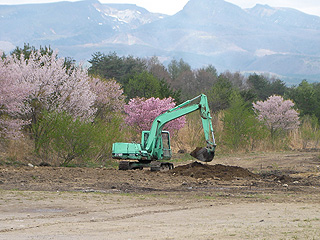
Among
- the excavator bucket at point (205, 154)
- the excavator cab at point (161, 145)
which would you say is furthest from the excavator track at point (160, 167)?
the excavator bucket at point (205, 154)

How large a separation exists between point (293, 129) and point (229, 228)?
121 ft

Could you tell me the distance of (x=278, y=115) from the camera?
44.7 meters

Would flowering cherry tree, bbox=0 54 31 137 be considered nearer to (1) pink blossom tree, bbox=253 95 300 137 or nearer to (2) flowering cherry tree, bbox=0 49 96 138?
(2) flowering cherry tree, bbox=0 49 96 138

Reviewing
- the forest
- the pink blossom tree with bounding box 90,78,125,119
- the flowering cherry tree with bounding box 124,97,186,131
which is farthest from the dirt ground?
the pink blossom tree with bounding box 90,78,125,119

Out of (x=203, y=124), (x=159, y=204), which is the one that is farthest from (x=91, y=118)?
(x=159, y=204)

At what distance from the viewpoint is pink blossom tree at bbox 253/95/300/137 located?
4438 cm

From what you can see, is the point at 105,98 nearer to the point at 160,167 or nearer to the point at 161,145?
the point at 161,145

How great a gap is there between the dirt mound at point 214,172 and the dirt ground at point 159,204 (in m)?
0.04

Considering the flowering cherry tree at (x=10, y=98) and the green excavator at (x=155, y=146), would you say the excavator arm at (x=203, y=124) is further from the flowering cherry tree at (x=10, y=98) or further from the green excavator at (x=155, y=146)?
the flowering cherry tree at (x=10, y=98)

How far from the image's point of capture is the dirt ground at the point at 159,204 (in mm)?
8977

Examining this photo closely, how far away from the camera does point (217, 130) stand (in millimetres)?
38594

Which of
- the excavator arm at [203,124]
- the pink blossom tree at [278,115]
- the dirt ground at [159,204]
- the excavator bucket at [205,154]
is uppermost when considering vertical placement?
the pink blossom tree at [278,115]

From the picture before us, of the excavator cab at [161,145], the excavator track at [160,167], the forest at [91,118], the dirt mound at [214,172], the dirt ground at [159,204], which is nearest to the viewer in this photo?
the dirt ground at [159,204]

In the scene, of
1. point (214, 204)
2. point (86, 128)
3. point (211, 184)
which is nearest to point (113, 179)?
point (211, 184)
